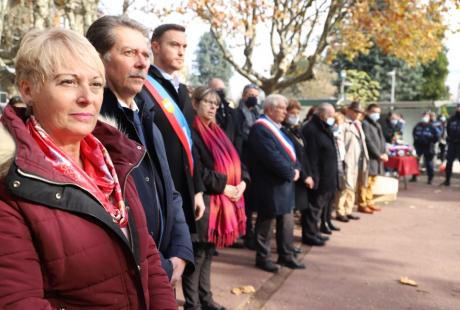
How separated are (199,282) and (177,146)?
1678 mm

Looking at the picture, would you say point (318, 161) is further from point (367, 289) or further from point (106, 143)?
point (106, 143)

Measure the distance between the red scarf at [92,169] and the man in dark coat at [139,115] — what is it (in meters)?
0.38

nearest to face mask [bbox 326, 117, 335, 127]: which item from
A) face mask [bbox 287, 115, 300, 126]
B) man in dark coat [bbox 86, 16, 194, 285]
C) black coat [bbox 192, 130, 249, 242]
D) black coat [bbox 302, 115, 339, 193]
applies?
black coat [bbox 302, 115, 339, 193]

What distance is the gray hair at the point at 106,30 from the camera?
2.21m

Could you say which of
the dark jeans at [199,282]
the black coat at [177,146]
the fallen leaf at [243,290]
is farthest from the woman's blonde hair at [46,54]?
the fallen leaf at [243,290]

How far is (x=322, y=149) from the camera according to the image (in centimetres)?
684

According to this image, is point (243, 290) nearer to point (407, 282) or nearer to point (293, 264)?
point (293, 264)

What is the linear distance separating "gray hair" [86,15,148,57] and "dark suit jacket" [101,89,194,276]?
8.2 inches

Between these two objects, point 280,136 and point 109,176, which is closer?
point 109,176

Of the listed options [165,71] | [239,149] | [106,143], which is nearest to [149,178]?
[106,143]

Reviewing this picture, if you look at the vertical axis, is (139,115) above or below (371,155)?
above

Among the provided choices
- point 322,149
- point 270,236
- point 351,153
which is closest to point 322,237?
point 322,149

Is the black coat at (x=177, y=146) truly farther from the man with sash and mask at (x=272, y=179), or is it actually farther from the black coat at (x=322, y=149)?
the black coat at (x=322, y=149)

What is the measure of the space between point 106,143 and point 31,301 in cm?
68
